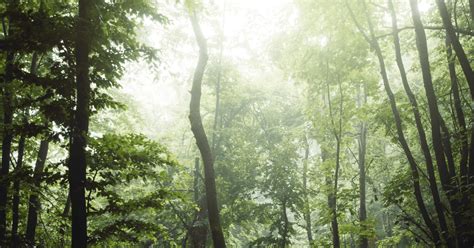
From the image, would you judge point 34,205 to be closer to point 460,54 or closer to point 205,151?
point 205,151

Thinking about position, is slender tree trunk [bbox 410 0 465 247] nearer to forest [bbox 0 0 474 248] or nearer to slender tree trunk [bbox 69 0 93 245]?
forest [bbox 0 0 474 248]

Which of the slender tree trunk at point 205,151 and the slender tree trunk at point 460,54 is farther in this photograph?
the slender tree trunk at point 205,151

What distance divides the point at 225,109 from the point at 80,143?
11.2 m

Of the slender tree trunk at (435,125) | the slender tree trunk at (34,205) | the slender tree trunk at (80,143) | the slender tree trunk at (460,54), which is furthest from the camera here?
the slender tree trunk at (435,125)

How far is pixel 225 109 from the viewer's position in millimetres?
15500

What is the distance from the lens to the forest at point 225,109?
4516 mm

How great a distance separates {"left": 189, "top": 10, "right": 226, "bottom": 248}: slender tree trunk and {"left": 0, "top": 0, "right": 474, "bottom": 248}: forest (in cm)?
3

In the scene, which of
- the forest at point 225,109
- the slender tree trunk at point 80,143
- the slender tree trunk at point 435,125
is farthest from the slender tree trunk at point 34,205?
the slender tree trunk at point 435,125

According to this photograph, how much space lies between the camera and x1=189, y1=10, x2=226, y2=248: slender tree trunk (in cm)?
779

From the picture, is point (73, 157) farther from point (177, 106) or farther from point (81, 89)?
point (177, 106)

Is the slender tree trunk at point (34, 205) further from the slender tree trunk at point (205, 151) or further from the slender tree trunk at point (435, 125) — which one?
the slender tree trunk at point (435, 125)

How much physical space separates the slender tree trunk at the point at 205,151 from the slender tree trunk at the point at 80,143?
3.79 m

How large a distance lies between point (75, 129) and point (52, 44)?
111 centimetres

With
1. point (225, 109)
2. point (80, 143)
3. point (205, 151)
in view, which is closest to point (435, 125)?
point (205, 151)
